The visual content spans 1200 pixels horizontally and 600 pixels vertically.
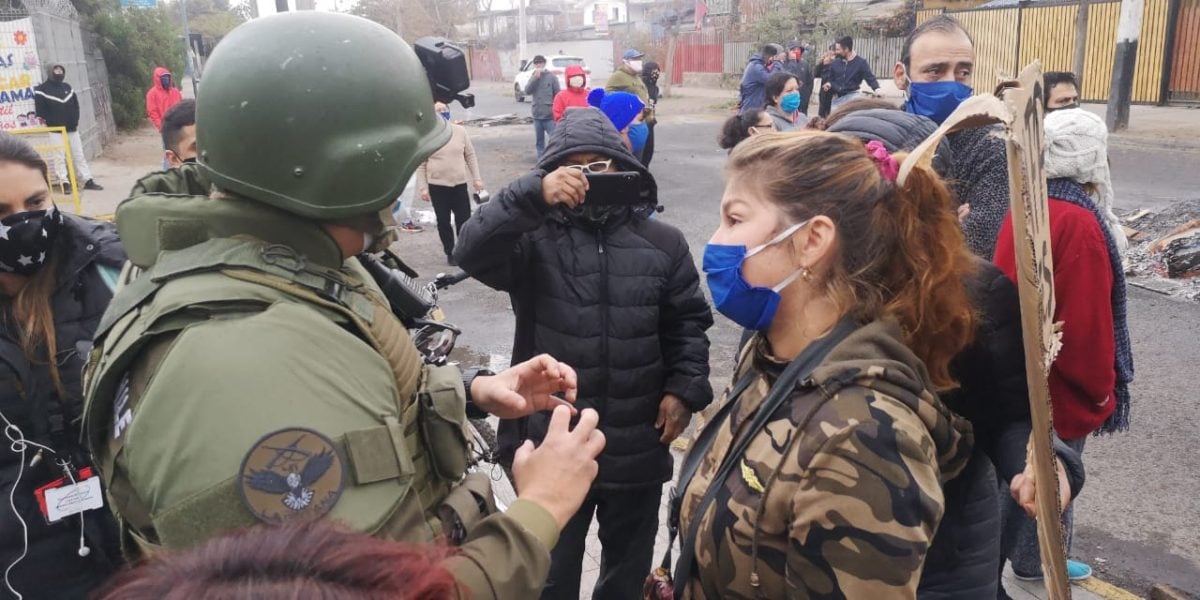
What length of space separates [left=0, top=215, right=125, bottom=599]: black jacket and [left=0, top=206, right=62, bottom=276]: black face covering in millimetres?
48

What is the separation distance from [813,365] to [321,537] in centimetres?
107

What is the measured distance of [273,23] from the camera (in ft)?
5.42

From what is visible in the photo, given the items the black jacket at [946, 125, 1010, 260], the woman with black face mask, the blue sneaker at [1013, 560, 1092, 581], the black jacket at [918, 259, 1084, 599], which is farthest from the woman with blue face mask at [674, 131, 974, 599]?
the blue sneaker at [1013, 560, 1092, 581]

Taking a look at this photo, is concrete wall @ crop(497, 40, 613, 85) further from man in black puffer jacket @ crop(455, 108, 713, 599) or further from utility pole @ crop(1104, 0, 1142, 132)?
man in black puffer jacket @ crop(455, 108, 713, 599)

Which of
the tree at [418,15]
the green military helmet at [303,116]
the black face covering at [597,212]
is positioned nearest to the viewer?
the green military helmet at [303,116]

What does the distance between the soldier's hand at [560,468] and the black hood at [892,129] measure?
135 centimetres

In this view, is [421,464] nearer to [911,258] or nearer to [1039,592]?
[911,258]

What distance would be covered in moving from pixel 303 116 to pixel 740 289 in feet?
3.26

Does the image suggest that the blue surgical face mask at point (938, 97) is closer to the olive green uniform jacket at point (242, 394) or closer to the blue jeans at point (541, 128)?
the olive green uniform jacket at point (242, 394)

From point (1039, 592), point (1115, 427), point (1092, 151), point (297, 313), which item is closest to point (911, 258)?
point (297, 313)

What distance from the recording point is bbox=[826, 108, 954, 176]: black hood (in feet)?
8.27

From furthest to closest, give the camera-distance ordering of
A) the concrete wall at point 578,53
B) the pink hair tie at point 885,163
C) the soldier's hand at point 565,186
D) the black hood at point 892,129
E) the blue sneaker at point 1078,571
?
1. the concrete wall at point 578,53
2. the blue sneaker at point 1078,571
3. the soldier's hand at point 565,186
4. the black hood at point 892,129
5. the pink hair tie at point 885,163

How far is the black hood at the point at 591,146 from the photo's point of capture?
10.1 feet

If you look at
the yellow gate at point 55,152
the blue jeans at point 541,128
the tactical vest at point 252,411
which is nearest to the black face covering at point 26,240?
the tactical vest at point 252,411
